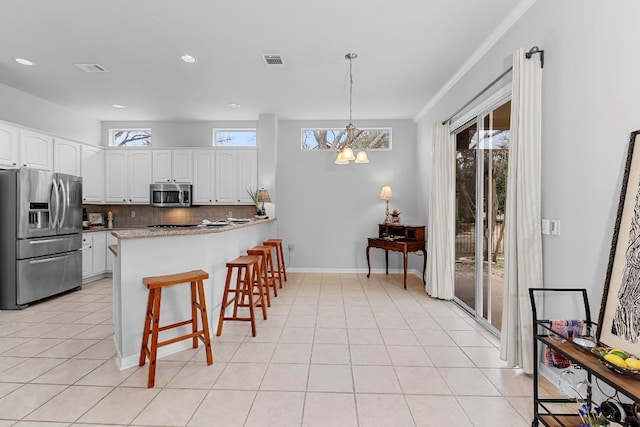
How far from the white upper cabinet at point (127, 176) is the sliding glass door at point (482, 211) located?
5456 millimetres

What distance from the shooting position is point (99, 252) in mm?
5805

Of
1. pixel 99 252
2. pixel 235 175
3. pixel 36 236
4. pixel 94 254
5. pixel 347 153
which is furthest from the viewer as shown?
pixel 235 175

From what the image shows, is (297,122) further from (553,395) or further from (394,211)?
(553,395)

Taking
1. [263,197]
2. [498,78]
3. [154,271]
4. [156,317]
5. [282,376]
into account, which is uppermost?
[498,78]

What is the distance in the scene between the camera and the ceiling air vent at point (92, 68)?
400cm

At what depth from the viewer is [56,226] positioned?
4695mm

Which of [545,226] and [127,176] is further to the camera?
[127,176]

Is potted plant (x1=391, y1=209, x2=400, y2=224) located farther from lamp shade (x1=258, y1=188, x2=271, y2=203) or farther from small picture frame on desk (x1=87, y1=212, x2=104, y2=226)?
small picture frame on desk (x1=87, y1=212, x2=104, y2=226)

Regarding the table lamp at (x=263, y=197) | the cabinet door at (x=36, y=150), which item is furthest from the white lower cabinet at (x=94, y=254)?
the table lamp at (x=263, y=197)

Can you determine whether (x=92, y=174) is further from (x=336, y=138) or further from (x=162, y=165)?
(x=336, y=138)

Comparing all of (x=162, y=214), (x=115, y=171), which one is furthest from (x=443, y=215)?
(x=115, y=171)

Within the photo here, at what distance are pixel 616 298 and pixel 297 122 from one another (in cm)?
560

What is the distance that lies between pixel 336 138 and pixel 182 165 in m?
2.97

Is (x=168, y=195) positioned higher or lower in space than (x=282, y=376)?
higher
